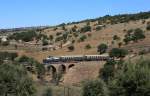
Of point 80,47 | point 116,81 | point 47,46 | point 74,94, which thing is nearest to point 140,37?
point 80,47

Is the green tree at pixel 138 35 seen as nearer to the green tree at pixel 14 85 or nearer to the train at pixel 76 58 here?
the train at pixel 76 58

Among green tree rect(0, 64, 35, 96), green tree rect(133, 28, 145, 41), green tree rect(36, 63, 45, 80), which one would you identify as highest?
green tree rect(133, 28, 145, 41)

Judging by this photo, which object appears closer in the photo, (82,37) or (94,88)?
(94,88)

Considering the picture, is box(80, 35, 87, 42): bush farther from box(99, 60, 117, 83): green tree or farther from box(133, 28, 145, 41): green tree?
box(99, 60, 117, 83): green tree

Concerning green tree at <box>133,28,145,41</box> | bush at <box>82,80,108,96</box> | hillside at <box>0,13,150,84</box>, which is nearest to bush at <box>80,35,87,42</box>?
hillside at <box>0,13,150,84</box>

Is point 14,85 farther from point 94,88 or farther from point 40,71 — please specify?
point 40,71

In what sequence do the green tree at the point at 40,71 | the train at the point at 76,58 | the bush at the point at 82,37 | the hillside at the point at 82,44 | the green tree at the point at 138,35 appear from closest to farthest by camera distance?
1. the green tree at the point at 40,71
2. the train at the point at 76,58
3. the hillside at the point at 82,44
4. the green tree at the point at 138,35
5. the bush at the point at 82,37

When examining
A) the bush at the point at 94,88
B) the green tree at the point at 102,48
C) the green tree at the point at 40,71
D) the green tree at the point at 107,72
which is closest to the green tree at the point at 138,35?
the green tree at the point at 102,48

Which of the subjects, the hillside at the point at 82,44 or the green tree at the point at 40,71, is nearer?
the green tree at the point at 40,71

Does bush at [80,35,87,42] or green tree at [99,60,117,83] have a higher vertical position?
bush at [80,35,87,42]

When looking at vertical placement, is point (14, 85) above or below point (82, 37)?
below

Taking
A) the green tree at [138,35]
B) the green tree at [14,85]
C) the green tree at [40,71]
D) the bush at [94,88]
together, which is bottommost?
the green tree at [40,71]

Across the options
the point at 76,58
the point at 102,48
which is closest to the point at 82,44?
the point at 102,48

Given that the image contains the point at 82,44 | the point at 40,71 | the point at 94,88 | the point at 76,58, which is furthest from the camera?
the point at 82,44
